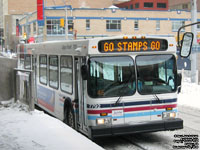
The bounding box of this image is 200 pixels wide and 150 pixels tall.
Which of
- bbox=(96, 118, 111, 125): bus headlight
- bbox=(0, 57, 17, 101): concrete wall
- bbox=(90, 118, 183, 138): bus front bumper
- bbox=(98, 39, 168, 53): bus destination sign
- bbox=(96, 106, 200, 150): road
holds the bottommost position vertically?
bbox=(96, 106, 200, 150): road

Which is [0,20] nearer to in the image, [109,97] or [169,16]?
[169,16]

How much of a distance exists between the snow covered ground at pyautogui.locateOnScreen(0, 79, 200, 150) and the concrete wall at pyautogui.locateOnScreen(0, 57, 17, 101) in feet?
1.52

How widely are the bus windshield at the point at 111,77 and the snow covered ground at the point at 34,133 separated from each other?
1.19 metres

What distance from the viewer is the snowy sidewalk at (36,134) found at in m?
6.42

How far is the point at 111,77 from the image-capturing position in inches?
333

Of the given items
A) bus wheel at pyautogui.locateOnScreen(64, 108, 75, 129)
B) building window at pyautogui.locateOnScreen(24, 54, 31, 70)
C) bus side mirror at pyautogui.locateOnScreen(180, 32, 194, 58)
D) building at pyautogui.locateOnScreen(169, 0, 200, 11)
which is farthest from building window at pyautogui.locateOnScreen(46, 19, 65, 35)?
bus side mirror at pyautogui.locateOnScreen(180, 32, 194, 58)

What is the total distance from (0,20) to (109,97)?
470 ft

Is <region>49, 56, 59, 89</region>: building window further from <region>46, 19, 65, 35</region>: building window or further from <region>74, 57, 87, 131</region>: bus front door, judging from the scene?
<region>46, 19, 65, 35</region>: building window

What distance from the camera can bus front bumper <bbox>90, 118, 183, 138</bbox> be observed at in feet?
26.8

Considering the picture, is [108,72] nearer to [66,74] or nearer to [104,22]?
[66,74]

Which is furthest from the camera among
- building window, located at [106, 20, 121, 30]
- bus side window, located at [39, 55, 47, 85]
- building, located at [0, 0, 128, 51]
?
building, located at [0, 0, 128, 51]

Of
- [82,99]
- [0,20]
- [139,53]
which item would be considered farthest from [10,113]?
[0,20]

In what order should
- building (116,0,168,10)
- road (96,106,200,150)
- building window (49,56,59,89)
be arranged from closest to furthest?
road (96,106,200,150) < building window (49,56,59,89) < building (116,0,168,10)

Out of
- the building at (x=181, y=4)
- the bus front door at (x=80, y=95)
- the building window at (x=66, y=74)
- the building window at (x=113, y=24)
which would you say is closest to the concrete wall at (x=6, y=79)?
the building window at (x=66, y=74)
